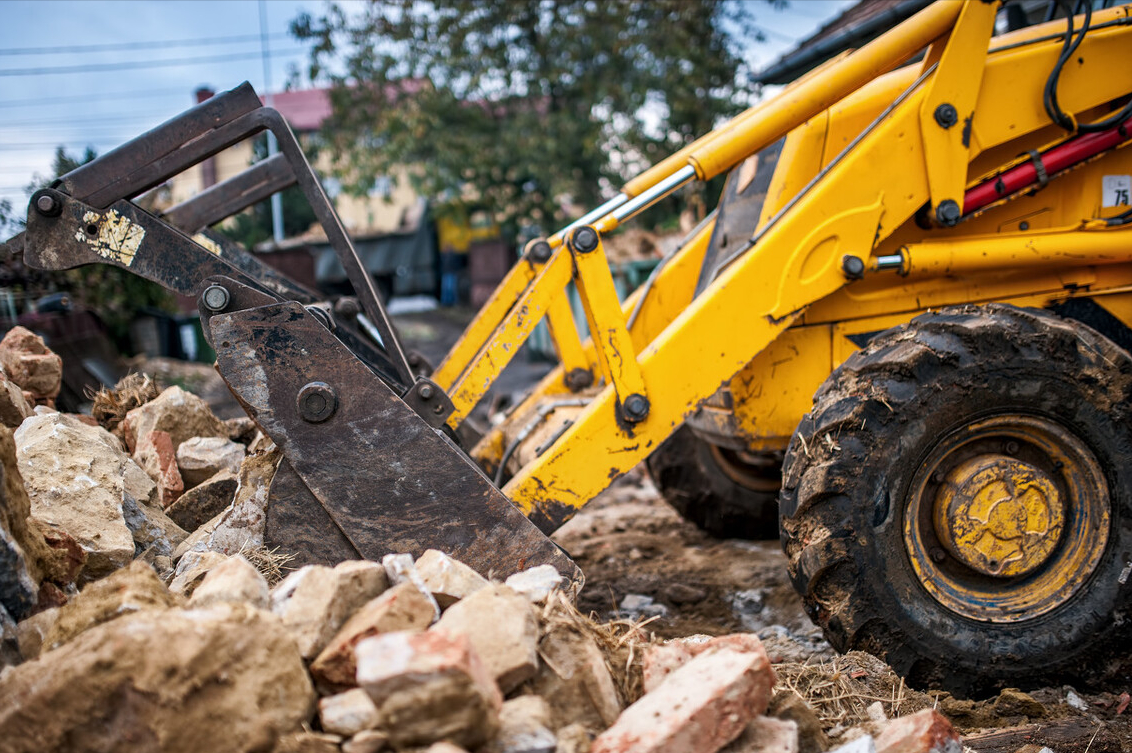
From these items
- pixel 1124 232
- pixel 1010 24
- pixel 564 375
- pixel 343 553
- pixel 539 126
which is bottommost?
pixel 343 553

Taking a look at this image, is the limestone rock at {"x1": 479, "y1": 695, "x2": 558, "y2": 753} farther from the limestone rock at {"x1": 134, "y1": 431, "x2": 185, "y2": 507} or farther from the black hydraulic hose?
the black hydraulic hose

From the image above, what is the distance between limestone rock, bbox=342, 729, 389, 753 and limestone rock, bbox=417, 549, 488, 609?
0.49 m

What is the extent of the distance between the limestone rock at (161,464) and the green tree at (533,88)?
1056 centimetres

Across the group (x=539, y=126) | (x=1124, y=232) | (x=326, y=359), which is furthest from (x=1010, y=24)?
(x=539, y=126)

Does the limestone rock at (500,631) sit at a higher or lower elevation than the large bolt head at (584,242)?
lower

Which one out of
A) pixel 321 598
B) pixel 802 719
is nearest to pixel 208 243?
pixel 321 598

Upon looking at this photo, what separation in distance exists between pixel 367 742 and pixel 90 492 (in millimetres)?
1676

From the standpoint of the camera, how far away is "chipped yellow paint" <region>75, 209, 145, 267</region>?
2.78 metres

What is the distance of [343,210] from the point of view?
25.5 meters

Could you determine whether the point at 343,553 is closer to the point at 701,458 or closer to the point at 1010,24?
the point at 701,458

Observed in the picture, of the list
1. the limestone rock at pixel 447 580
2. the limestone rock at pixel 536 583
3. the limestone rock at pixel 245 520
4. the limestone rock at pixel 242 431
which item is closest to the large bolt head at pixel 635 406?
the limestone rock at pixel 536 583

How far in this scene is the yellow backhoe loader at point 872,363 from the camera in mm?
2717

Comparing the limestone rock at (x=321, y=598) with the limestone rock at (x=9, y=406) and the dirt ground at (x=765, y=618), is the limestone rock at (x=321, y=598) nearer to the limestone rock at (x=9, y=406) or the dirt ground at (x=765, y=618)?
the dirt ground at (x=765, y=618)

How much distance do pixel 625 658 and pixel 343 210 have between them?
977 inches
